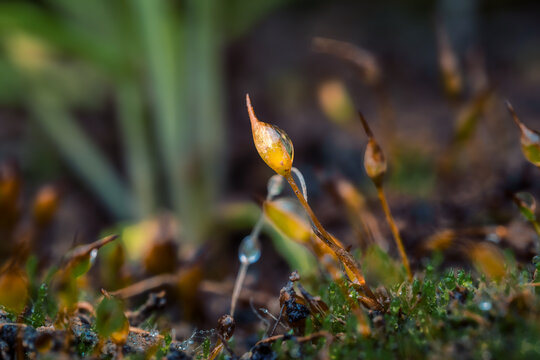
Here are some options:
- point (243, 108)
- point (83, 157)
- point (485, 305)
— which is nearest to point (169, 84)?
point (83, 157)

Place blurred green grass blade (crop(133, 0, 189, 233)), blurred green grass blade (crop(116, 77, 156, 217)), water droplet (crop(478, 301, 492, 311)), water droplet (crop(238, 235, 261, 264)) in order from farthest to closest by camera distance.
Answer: blurred green grass blade (crop(116, 77, 156, 217))
blurred green grass blade (crop(133, 0, 189, 233))
water droplet (crop(238, 235, 261, 264))
water droplet (crop(478, 301, 492, 311))

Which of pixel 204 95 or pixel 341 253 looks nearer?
pixel 341 253

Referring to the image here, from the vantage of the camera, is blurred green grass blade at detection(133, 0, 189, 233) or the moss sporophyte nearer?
the moss sporophyte

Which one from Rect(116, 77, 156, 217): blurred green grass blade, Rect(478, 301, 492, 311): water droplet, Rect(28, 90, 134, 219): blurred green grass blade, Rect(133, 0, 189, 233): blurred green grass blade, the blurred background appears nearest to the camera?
Rect(478, 301, 492, 311): water droplet

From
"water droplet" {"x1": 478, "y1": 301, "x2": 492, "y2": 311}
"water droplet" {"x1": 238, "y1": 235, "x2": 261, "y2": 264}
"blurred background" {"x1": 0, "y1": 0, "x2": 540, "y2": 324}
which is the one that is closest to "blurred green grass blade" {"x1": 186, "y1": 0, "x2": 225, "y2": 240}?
"blurred background" {"x1": 0, "y1": 0, "x2": 540, "y2": 324}

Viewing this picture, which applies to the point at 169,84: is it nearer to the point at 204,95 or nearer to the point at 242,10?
the point at 204,95

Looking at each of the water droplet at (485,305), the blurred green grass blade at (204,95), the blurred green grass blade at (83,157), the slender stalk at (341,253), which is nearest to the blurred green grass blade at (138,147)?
the blurred green grass blade at (83,157)

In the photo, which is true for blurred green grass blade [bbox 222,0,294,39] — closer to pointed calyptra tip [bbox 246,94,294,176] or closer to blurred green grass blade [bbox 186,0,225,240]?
blurred green grass blade [bbox 186,0,225,240]
